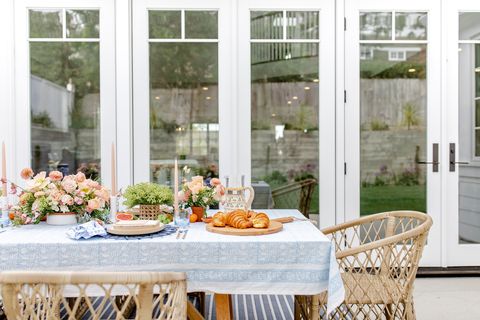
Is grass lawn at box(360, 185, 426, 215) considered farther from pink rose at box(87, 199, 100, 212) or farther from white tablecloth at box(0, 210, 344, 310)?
pink rose at box(87, 199, 100, 212)

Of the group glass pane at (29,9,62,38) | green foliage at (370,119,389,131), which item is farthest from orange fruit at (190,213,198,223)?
glass pane at (29,9,62,38)

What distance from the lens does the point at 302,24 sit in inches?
160

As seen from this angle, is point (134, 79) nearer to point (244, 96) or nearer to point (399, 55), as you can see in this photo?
point (244, 96)

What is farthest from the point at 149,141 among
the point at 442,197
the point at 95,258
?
the point at 442,197

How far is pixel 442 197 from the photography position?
4137 millimetres

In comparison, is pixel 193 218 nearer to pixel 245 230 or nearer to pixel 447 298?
pixel 245 230

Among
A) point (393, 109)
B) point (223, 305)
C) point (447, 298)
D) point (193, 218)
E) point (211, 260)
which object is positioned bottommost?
point (447, 298)

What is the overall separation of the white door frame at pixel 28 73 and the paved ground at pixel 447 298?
2706mm

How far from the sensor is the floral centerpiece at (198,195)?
2.64 m

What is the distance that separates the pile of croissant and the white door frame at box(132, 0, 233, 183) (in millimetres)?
1674

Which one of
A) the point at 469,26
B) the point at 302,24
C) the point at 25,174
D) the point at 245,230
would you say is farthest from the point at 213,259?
the point at 469,26

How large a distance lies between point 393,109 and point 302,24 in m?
1.06

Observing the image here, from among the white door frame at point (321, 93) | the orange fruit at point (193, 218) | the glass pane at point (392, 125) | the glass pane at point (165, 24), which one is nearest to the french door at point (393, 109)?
the glass pane at point (392, 125)

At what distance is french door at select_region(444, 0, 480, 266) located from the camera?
13.4 ft
